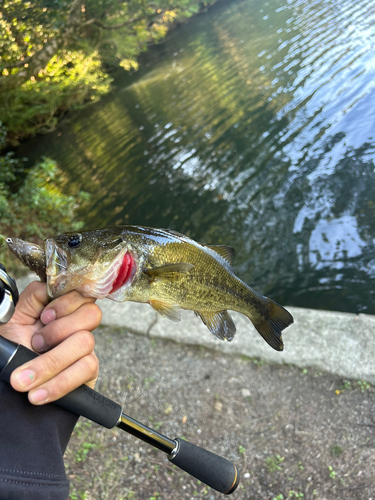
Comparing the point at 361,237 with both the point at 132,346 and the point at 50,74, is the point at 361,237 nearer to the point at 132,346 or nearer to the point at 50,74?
the point at 132,346

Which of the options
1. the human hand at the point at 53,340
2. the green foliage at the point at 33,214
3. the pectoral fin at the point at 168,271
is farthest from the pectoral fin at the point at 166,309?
the green foliage at the point at 33,214

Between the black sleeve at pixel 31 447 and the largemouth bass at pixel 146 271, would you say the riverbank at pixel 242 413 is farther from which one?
the black sleeve at pixel 31 447

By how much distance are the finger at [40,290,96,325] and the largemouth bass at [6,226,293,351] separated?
0.04 meters

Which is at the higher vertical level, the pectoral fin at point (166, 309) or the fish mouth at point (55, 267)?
the fish mouth at point (55, 267)

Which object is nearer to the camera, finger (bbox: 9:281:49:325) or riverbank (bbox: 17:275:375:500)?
finger (bbox: 9:281:49:325)

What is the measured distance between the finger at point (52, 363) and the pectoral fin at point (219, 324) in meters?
0.66

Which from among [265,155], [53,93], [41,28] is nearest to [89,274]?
[265,155]

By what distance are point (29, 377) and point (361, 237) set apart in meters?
6.04

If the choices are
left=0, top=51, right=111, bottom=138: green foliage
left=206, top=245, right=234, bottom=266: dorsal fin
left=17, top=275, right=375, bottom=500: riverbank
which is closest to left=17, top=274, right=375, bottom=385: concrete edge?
left=17, top=275, right=375, bottom=500: riverbank

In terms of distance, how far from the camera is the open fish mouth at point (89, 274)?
5.44 ft

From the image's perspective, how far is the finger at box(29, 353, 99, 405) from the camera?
1.52 metres

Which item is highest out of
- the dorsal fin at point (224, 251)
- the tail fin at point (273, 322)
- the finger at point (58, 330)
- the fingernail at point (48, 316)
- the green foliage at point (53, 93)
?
the green foliage at point (53, 93)

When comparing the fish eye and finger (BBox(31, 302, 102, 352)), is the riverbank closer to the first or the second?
finger (BBox(31, 302, 102, 352))

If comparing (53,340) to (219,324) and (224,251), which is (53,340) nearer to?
(219,324)
